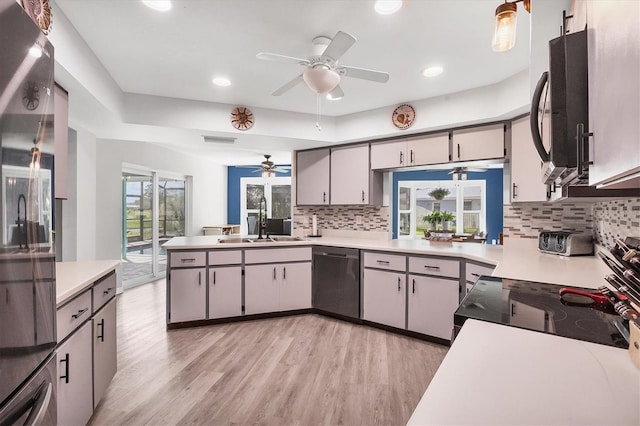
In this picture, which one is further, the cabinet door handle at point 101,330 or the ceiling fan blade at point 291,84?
the ceiling fan blade at point 291,84

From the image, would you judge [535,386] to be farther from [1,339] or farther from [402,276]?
[402,276]

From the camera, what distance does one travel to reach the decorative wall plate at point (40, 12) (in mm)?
1594

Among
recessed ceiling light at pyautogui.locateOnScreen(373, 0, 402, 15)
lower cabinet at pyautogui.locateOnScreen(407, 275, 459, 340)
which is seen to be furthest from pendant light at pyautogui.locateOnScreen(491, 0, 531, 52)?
lower cabinet at pyautogui.locateOnScreen(407, 275, 459, 340)

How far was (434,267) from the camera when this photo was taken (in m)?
2.94

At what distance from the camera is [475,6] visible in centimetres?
186

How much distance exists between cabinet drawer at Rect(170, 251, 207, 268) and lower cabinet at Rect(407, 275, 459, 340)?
6.90 feet

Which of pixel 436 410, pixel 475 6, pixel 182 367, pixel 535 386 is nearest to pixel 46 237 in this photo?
pixel 436 410

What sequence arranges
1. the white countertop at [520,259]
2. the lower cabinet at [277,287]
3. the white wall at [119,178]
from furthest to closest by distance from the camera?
the white wall at [119,178], the lower cabinet at [277,287], the white countertop at [520,259]

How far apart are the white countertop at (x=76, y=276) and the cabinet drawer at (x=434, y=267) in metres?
2.42

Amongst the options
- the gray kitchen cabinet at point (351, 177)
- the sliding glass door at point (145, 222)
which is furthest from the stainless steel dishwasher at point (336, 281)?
the sliding glass door at point (145, 222)

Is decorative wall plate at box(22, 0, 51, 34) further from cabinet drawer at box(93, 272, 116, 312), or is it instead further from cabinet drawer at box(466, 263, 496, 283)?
cabinet drawer at box(466, 263, 496, 283)

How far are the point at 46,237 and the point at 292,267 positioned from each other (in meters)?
2.77

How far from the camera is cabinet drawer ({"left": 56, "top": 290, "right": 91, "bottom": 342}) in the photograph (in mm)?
1421

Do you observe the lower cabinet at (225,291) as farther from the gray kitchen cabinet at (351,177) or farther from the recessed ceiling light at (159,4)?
the recessed ceiling light at (159,4)
